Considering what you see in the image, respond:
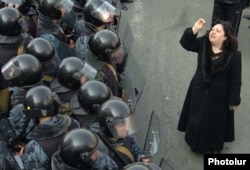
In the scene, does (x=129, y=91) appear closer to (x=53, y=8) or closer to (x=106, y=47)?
(x=106, y=47)

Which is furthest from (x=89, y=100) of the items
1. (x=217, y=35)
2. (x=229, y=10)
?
(x=229, y=10)

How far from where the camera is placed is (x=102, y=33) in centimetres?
550

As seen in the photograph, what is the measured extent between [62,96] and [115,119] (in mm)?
1038

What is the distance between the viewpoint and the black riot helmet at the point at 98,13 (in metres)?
6.07

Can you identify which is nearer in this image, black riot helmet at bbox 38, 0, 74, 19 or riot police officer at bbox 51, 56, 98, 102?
riot police officer at bbox 51, 56, 98, 102

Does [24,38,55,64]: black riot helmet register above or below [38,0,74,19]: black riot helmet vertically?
below

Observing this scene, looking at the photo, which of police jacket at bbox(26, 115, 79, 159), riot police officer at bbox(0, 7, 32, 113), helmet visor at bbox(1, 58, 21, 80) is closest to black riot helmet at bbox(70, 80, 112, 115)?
police jacket at bbox(26, 115, 79, 159)

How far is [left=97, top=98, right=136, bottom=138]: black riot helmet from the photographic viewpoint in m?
4.26

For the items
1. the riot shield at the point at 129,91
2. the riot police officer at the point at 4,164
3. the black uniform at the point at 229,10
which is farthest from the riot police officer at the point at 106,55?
the black uniform at the point at 229,10

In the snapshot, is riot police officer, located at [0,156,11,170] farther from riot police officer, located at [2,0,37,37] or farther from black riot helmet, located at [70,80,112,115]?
riot police officer, located at [2,0,37,37]

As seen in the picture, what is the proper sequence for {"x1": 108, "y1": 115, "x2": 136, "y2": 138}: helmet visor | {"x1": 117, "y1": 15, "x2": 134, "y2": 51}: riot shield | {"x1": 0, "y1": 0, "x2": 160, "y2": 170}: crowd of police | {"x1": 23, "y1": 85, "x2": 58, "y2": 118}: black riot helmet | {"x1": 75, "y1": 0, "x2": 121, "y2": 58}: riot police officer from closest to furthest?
1. {"x1": 0, "y1": 0, "x2": 160, "y2": 170}: crowd of police
2. {"x1": 108, "y1": 115, "x2": 136, "y2": 138}: helmet visor
3. {"x1": 23, "y1": 85, "x2": 58, "y2": 118}: black riot helmet
4. {"x1": 75, "y1": 0, "x2": 121, "y2": 58}: riot police officer
5. {"x1": 117, "y1": 15, "x2": 134, "y2": 51}: riot shield

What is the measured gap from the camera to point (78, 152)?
3.88 meters

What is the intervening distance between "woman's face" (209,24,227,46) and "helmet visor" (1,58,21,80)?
215cm

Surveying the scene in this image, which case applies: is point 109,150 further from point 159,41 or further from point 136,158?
point 159,41
